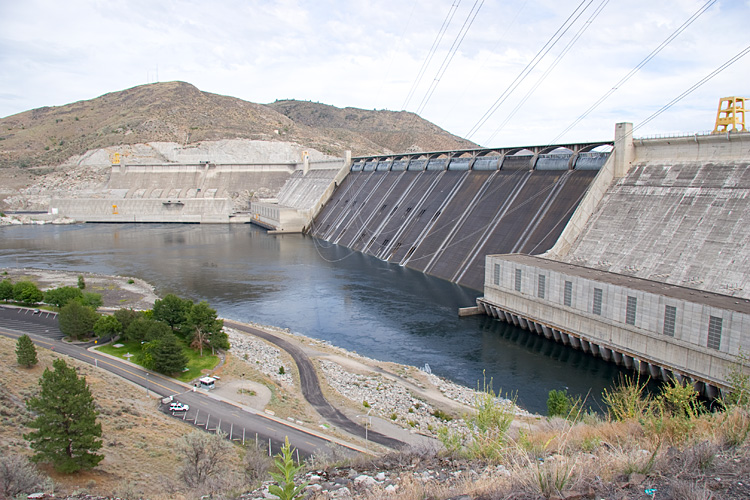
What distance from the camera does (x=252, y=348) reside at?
23203 millimetres

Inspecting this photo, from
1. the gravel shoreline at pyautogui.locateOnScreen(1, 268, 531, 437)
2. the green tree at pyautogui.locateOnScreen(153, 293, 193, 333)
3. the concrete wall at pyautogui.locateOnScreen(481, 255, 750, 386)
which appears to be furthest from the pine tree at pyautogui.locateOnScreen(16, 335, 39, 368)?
the concrete wall at pyautogui.locateOnScreen(481, 255, 750, 386)

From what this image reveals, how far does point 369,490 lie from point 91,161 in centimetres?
9633

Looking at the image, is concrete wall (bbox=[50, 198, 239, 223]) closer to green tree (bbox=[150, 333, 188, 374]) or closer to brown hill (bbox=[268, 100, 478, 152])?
green tree (bbox=[150, 333, 188, 374])

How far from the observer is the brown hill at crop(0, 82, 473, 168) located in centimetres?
9700

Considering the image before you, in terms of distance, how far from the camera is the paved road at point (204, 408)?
1462cm

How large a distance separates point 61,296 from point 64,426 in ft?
66.3

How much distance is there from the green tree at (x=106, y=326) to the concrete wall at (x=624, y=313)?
18.3 meters

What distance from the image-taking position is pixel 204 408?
667 inches

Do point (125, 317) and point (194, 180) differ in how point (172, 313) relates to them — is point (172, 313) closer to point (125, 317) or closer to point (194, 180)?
point (125, 317)

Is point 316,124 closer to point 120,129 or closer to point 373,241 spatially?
point 120,129

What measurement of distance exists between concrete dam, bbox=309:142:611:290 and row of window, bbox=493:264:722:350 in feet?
17.5

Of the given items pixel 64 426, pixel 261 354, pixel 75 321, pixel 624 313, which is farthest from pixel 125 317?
pixel 624 313

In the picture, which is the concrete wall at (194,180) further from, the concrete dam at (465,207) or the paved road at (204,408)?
the paved road at (204,408)

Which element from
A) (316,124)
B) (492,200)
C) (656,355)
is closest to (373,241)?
Result: (492,200)
